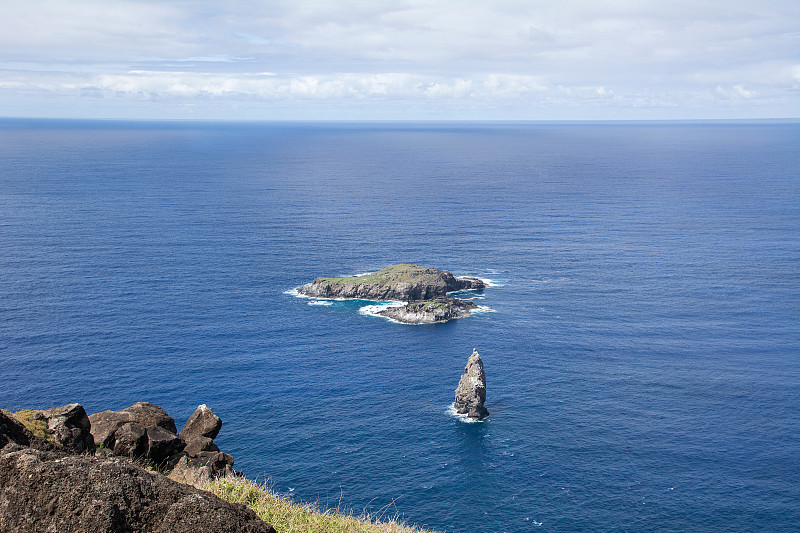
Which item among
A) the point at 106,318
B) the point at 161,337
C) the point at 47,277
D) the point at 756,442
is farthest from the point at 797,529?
the point at 47,277

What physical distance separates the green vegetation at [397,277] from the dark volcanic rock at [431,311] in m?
8.38

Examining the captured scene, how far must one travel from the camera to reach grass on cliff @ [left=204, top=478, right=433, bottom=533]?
21359 mm

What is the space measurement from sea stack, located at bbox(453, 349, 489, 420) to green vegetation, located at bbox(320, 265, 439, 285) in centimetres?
5876

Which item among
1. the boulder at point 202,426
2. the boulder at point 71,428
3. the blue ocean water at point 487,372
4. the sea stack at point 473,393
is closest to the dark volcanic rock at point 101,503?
the boulder at point 71,428

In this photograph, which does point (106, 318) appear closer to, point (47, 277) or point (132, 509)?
point (47, 277)

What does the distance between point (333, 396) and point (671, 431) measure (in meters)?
50.5

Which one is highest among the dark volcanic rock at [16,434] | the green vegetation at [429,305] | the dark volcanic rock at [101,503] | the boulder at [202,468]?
the dark volcanic rock at [101,503]

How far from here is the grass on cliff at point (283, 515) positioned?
841 inches

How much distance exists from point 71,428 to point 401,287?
440ft

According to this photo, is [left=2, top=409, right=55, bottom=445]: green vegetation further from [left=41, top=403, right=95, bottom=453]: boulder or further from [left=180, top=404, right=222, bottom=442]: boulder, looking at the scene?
[left=180, top=404, right=222, bottom=442]: boulder

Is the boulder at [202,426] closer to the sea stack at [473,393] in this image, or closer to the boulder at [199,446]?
the boulder at [199,446]

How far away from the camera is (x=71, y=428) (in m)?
27.2

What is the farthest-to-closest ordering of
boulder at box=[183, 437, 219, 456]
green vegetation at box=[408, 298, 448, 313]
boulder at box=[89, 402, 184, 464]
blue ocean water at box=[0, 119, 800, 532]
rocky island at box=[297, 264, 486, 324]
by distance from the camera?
1. rocky island at box=[297, 264, 486, 324]
2. green vegetation at box=[408, 298, 448, 313]
3. blue ocean water at box=[0, 119, 800, 532]
4. boulder at box=[183, 437, 219, 456]
5. boulder at box=[89, 402, 184, 464]

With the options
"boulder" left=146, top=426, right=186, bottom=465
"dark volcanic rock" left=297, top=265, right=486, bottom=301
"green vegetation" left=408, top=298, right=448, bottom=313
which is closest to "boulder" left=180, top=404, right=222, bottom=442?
"boulder" left=146, top=426, right=186, bottom=465
